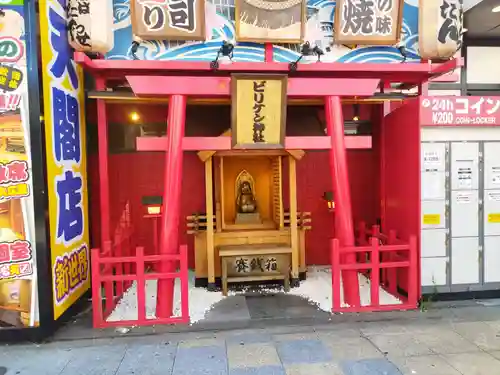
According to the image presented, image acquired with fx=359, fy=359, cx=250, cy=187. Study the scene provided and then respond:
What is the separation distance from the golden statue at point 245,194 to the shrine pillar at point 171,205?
2.02 meters

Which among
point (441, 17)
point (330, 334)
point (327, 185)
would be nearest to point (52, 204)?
point (330, 334)

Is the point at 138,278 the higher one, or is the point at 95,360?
the point at 138,278

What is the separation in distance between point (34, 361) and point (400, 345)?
4.36m

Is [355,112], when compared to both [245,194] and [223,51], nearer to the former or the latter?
[245,194]

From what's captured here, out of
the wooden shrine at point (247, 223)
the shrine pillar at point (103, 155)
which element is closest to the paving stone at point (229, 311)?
the wooden shrine at point (247, 223)

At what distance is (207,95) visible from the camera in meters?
5.33

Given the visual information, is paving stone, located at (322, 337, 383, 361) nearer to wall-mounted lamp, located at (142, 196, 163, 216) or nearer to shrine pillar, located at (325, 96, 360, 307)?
shrine pillar, located at (325, 96, 360, 307)

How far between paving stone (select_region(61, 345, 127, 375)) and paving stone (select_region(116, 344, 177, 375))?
0.09m

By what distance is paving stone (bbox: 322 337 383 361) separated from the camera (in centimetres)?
416

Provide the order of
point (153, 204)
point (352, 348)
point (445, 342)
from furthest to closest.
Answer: point (153, 204) → point (445, 342) → point (352, 348)

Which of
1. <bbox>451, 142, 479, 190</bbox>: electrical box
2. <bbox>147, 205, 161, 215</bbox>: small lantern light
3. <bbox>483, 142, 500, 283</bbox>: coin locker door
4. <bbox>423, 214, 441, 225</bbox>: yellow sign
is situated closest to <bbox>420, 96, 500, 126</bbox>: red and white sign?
<bbox>451, 142, 479, 190</bbox>: electrical box

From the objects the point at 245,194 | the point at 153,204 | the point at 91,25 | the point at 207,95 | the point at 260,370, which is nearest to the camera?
the point at 260,370

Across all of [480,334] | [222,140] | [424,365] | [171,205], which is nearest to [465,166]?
[480,334]

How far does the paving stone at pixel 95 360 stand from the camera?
155 inches
